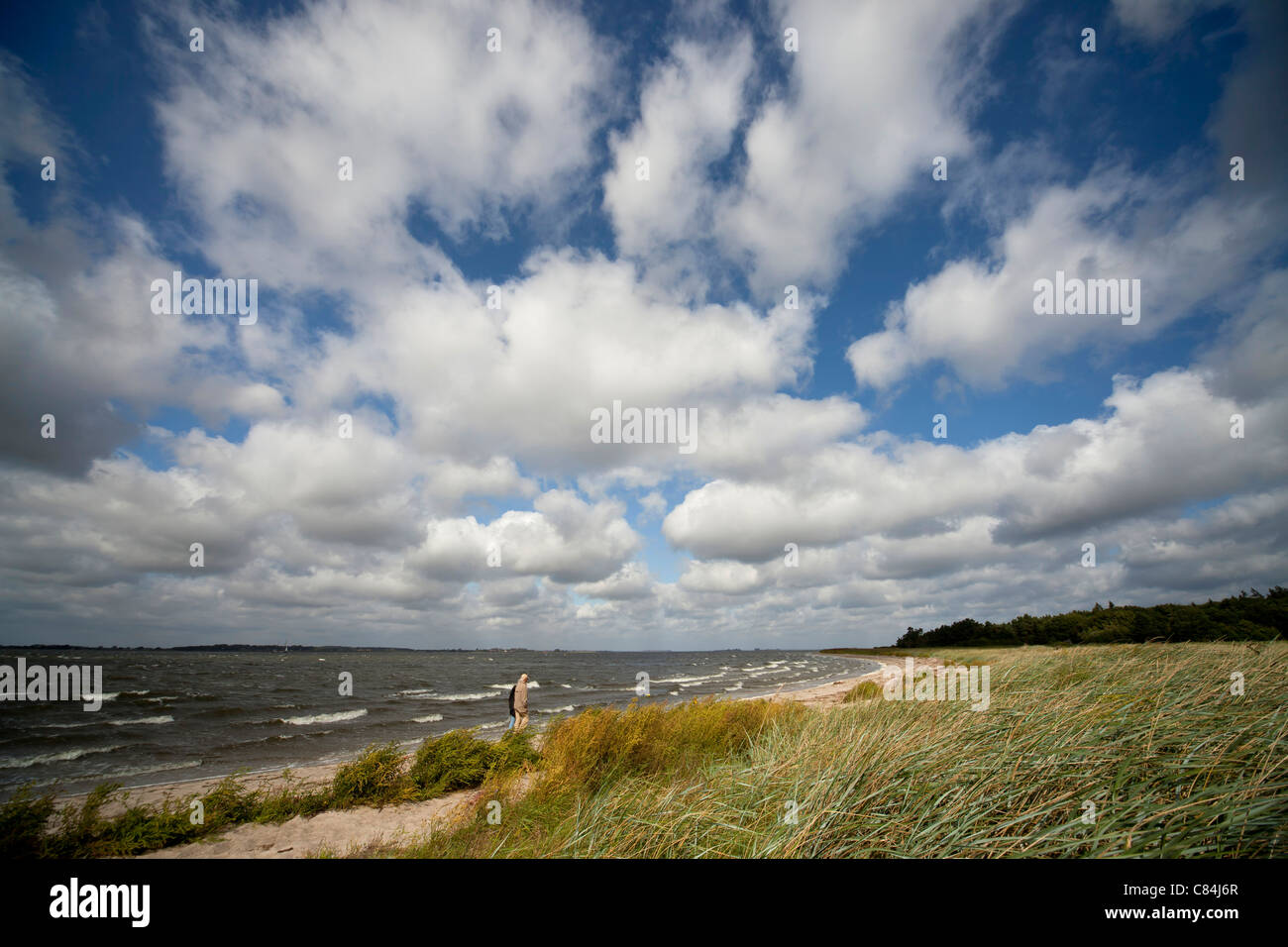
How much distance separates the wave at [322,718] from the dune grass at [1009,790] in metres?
20.3

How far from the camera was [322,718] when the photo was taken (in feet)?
75.1

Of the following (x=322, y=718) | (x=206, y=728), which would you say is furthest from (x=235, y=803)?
(x=322, y=718)

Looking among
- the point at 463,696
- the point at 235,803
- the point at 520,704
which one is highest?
the point at 235,803

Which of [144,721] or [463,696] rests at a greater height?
[144,721]

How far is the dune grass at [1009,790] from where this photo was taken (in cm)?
319

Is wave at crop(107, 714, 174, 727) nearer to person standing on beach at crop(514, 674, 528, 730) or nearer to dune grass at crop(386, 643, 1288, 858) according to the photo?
person standing on beach at crop(514, 674, 528, 730)

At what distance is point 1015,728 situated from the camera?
15.9ft

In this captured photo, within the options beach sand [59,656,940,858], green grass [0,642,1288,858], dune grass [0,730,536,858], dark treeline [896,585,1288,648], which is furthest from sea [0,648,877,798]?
dark treeline [896,585,1288,648]

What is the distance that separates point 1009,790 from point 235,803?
11448 mm

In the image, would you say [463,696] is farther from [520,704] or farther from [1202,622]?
[1202,622]

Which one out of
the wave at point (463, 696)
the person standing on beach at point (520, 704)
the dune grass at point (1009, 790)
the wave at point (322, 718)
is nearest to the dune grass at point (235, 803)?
the person standing on beach at point (520, 704)

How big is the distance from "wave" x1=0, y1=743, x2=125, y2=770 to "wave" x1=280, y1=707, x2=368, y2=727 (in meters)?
6.26
